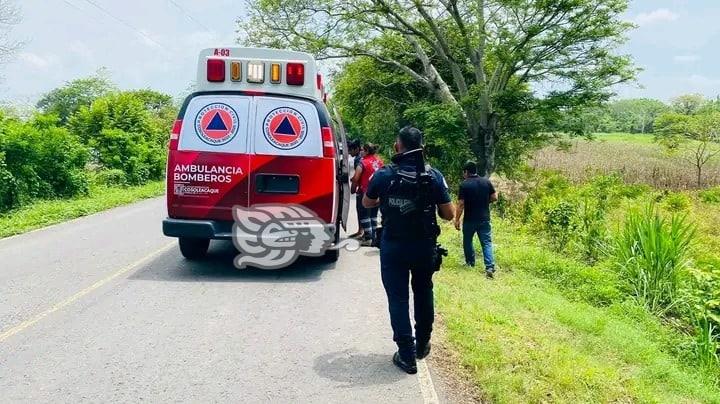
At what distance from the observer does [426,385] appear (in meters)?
4.19

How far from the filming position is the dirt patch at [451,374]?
4.04 m

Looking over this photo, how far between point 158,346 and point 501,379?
2.84 metres

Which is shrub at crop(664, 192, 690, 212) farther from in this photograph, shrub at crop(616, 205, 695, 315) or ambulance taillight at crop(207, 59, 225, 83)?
ambulance taillight at crop(207, 59, 225, 83)

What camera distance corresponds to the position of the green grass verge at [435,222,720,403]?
411 centimetres

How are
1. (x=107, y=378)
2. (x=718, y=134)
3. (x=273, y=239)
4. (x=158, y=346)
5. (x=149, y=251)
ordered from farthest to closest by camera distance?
(x=718, y=134) < (x=149, y=251) < (x=273, y=239) < (x=158, y=346) < (x=107, y=378)

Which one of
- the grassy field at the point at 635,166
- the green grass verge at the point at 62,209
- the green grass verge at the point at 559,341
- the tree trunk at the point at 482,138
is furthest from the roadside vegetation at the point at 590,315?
the grassy field at the point at 635,166

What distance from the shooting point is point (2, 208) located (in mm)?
14039

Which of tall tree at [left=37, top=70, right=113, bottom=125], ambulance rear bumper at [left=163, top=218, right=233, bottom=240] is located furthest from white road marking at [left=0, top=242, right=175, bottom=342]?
tall tree at [left=37, top=70, right=113, bottom=125]

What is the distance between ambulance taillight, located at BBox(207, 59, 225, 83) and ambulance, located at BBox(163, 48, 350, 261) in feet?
0.64

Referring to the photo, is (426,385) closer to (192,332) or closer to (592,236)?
(192,332)

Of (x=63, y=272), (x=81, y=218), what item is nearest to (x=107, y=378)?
(x=63, y=272)

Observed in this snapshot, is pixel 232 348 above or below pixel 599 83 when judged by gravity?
below

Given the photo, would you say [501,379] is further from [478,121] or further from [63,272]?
[478,121]

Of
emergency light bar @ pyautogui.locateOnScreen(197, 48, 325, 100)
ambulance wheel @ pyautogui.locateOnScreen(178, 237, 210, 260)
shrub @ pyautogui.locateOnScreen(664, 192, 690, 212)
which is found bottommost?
shrub @ pyautogui.locateOnScreen(664, 192, 690, 212)
